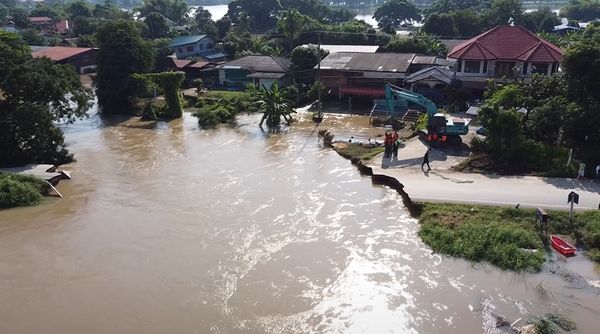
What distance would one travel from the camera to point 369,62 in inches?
1495

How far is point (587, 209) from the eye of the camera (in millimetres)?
16594

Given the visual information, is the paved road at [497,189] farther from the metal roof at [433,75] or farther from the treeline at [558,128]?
the metal roof at [433,75]

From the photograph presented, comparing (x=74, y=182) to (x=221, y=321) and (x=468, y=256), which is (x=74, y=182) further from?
(x=468, y=256)

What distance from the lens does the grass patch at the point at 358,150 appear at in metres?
24.2

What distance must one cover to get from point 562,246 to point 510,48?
72.7ft

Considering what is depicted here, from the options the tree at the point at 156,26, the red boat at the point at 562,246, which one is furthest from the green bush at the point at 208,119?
the tree at the point at 156,26

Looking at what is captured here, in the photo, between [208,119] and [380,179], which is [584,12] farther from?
[380,179]

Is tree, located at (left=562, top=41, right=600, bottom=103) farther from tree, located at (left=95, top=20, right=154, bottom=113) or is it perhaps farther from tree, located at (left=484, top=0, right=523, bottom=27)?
tree, located at (left=484, top=0, right=523, bottom=27)

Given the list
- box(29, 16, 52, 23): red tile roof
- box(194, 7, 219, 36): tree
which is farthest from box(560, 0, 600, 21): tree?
box(29, 16, 52, 23): red tile roof

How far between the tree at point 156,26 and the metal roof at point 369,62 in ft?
116

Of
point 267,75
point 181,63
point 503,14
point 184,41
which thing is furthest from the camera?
point 503,14

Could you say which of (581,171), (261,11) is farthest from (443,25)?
(581,171)

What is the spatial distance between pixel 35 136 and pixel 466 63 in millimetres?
26683

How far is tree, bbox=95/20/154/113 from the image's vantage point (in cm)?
3691
